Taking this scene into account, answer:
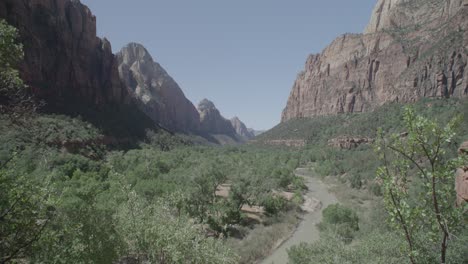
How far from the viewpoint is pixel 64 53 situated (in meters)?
86.1

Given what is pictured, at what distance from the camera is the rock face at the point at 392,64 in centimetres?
9219

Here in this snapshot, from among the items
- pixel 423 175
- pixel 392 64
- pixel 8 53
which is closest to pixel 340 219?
pixel 423 175

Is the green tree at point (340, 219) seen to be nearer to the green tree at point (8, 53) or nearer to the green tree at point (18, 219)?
the green tree at point (18, 219)

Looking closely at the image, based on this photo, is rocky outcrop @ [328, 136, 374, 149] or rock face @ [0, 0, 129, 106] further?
rocky outcrop @ [328, 136, 374, 149]

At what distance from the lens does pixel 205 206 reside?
1175 inches

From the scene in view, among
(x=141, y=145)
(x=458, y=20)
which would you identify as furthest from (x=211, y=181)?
(x=458, y=20)

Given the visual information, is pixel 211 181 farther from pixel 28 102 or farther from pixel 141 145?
pixel 141 145

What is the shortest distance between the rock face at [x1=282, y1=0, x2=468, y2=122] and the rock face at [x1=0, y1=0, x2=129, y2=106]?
101247 mm

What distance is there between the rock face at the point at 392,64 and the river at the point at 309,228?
207ft

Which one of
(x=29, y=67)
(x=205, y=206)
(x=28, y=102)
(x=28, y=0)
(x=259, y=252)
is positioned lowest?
(x=259, y=252)

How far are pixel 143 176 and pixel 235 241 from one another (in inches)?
850

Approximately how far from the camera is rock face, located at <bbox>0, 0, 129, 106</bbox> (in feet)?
224

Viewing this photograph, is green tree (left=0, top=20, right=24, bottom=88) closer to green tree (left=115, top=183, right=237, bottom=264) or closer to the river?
green tree (left=115, top=183, right=237, bottom=264)

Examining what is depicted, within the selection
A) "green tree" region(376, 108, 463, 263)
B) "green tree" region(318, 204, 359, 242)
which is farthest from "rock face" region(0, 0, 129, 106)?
"green tree" region(376, 108, 463, 263)
